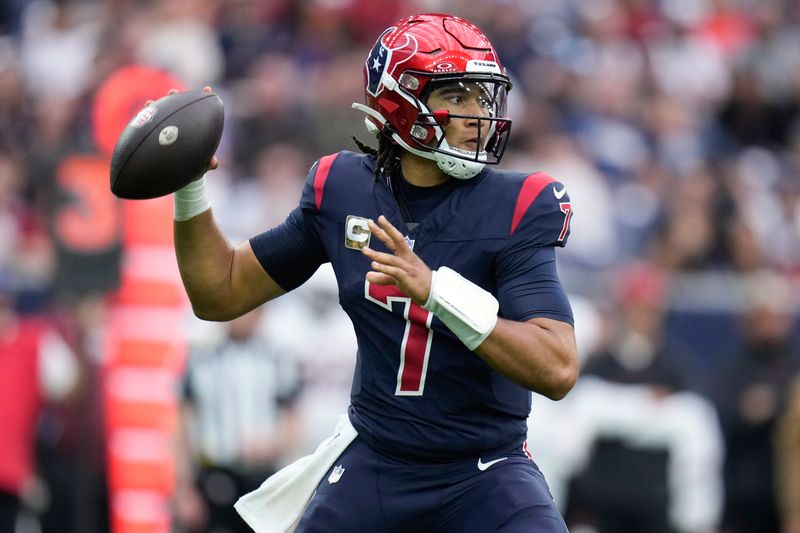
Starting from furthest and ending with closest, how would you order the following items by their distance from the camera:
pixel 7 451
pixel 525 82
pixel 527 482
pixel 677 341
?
1. pixel 525 82
2. pixel 677 341
3. pixel 7 451
4. pixel 527 482

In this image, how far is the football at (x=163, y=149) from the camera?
12.6 feet

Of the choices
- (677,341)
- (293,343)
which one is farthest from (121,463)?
(677,341)

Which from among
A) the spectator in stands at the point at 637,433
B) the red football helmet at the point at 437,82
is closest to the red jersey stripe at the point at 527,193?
the red football helmet at the point at 437,82

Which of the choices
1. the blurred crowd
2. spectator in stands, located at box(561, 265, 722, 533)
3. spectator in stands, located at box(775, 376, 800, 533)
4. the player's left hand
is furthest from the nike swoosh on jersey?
spectator in stands, located at box(775, 376, 800, 533)

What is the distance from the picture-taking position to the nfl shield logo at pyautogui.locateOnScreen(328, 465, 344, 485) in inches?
151

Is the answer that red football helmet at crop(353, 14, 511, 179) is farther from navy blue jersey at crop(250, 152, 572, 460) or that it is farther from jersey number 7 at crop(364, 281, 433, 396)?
jersey number 7 at crop(364, 281, 433, 396)

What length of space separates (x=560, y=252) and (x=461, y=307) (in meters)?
5.57

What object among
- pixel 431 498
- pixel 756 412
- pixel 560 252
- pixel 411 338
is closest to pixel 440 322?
pixel 411 338

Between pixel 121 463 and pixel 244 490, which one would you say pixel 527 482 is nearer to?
pixel 244 490

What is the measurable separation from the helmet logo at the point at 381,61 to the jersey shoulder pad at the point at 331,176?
0.67 ft

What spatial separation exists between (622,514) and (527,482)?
14.1ft

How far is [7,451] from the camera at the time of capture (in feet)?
24.1

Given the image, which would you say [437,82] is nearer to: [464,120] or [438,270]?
[464,120]

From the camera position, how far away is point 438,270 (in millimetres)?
3457
